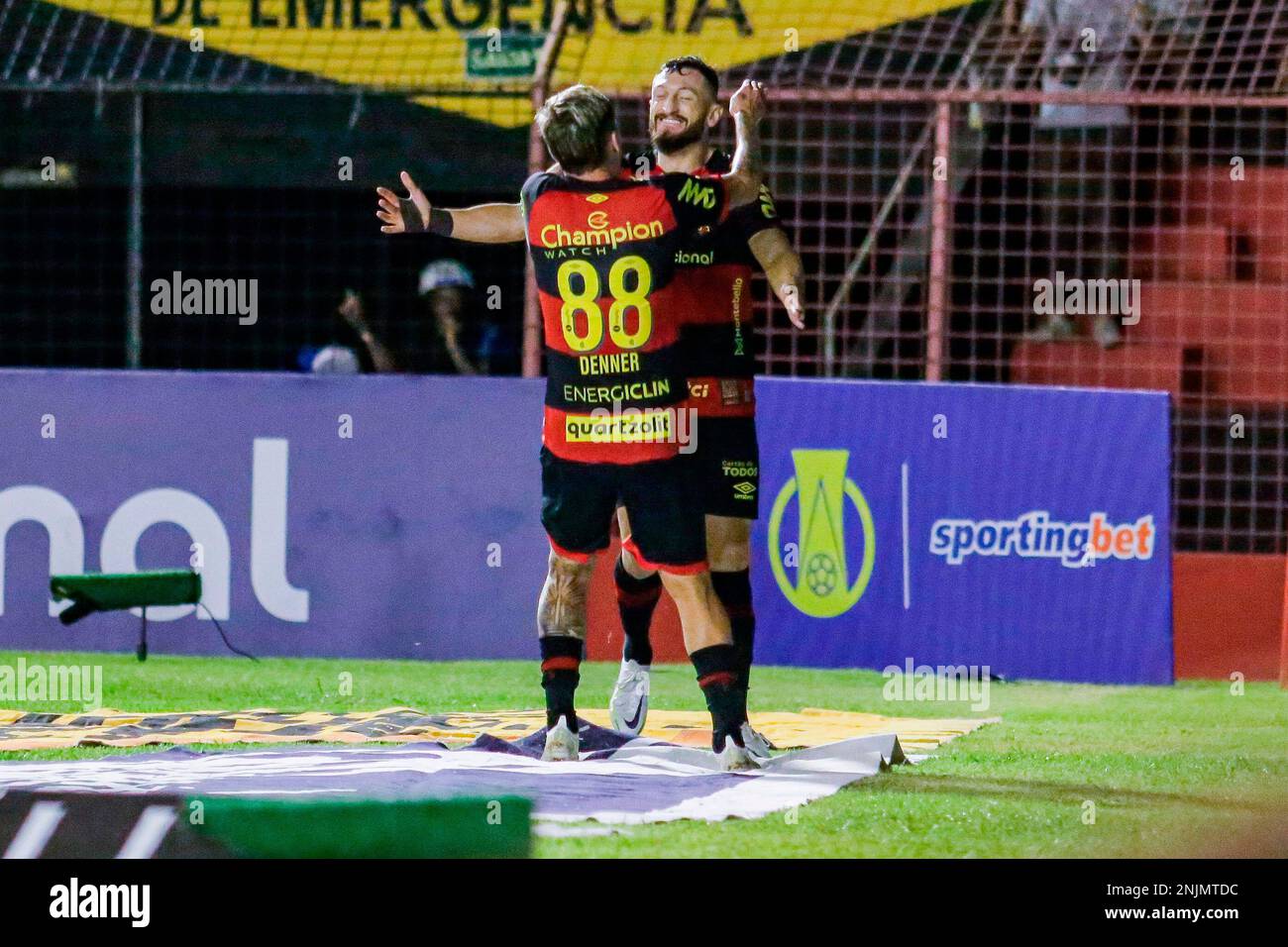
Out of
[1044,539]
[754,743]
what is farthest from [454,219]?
[1044,539]

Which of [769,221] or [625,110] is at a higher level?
[625,110]

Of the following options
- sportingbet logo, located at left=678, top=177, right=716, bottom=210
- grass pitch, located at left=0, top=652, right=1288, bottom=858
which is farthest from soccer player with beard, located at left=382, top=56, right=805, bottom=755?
grass pitch, located at left=0, top=652, right=1288, bottom=858

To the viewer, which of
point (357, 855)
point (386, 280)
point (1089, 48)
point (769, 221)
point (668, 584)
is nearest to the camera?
point (357, 855)

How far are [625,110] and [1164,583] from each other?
4.10 metres

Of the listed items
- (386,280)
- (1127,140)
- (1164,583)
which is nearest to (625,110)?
(386,280)

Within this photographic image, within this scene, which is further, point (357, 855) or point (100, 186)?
point (100, 186)

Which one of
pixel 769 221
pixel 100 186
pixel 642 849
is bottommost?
pixel 642 849

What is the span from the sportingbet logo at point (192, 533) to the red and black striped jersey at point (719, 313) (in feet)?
13.1

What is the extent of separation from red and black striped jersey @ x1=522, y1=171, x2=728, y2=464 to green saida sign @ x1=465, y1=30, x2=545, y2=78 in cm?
607

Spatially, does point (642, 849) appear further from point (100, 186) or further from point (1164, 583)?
point (100, 186)

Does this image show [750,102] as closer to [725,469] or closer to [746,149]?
[746,149]

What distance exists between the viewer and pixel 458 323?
11930 millimetres

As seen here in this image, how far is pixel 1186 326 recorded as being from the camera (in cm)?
1237

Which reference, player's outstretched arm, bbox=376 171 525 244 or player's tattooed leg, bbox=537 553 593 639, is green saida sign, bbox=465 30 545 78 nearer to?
player's outstretched arm, bbox=376 171 525 244
